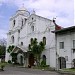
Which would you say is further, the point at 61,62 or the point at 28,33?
the point at 28,33

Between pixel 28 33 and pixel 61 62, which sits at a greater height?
pixel 28 33

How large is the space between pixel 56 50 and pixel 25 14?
49.1 ft

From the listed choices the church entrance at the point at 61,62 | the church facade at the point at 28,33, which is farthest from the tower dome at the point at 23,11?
the church entrance at the point at 61,62

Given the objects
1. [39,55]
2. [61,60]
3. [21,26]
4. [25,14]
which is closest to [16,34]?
[21,26]

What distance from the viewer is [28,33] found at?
1590 inches

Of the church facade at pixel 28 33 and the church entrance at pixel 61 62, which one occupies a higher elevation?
the church facade at pixel 28 33

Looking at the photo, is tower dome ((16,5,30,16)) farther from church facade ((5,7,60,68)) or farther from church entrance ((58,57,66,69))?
church entrance ((58,57,66,69))

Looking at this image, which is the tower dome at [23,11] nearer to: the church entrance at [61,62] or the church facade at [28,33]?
the church facade at [28,33]

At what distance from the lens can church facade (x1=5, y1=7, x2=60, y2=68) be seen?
3428 centimetres

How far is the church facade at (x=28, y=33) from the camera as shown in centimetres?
3428

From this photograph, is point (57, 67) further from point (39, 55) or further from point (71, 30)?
point (71, 30)

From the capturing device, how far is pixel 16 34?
43.8m

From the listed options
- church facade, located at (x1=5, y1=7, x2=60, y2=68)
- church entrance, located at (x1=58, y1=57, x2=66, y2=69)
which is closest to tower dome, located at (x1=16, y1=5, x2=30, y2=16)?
church facade, located at (x1=5, y1=7, x2=60, y2=68)

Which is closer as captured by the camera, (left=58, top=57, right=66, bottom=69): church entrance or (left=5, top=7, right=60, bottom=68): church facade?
(left=58, top=57, right=66, bottom=69): church entrance
